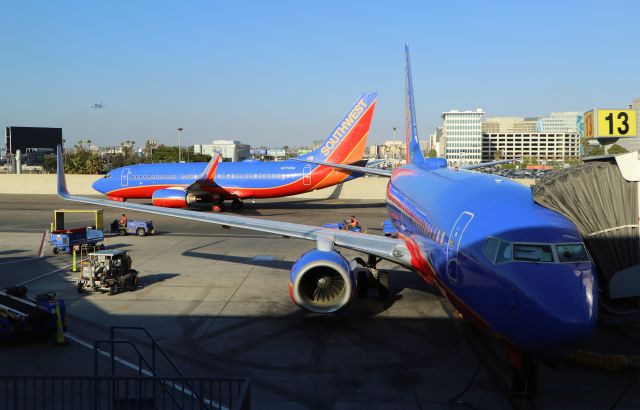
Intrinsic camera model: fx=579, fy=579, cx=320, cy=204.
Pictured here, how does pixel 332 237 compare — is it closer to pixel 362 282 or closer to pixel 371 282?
pixel 362 282

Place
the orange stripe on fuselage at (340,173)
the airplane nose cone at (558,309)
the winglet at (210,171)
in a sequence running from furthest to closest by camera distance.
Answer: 1. the orange stripe on fuselage at (340,173)
2. the winglet at (210,171)
3. the airplane nose cone at (558,309)

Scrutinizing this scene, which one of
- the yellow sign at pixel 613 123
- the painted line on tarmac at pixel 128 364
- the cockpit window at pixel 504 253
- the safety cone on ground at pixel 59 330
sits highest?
the yellow sign at pixel 613 123

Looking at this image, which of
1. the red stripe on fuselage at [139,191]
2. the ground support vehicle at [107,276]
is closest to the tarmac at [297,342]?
the ground support vehicle at [107,276]

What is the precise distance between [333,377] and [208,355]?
10.2ft

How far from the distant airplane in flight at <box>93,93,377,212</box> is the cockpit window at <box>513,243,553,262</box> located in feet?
120

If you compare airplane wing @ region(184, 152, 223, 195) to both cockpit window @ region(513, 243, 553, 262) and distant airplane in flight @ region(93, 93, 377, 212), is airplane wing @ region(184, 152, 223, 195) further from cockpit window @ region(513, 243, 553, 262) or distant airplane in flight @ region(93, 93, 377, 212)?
cockpit window @ region(513, 243, 553, 262)

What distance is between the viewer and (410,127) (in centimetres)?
2923

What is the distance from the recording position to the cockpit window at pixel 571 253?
938cm

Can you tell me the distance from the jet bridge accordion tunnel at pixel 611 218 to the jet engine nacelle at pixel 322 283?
5439 mm

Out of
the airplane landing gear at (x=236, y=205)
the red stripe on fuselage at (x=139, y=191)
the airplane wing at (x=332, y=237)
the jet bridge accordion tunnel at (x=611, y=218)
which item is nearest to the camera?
the jet bridge accordion tunnel at (x=611, y=218)

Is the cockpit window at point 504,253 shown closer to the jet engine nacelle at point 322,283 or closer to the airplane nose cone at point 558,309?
the airplane nose cone at point 558,309

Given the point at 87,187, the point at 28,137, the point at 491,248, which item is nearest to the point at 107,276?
the point at 491,248

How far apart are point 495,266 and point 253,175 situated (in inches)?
1557

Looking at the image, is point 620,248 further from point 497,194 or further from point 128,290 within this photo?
point 128,290
